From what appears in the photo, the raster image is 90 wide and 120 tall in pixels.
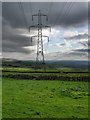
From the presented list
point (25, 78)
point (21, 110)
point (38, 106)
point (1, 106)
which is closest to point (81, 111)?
point (38, 106)

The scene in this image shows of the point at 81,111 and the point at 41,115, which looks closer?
the point at 41,115

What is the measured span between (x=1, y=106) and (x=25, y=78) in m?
24.1

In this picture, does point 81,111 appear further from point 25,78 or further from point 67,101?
point 25,78

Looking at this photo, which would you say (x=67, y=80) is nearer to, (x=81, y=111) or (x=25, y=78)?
(x=25, y=78)

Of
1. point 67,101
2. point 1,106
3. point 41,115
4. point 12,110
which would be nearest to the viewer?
point 41,115

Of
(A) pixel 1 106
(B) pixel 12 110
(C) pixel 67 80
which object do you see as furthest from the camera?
(C) pixel 67 80

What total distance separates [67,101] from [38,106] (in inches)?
167

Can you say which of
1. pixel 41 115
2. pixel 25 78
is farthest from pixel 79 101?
pixel 25 78

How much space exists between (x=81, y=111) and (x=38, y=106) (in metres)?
4.84

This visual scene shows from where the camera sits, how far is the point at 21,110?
15.7 m

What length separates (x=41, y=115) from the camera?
1444cm

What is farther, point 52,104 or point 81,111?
point 52,104

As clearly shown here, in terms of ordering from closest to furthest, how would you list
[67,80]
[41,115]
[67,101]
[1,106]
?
[41,115], [1,106], [67,101], [67,80]

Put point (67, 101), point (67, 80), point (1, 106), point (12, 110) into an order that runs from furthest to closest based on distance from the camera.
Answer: point (67, 80)
point (67, 101)
point (1, 106)
point (12, 110)
